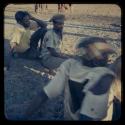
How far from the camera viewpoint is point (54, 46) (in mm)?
2586

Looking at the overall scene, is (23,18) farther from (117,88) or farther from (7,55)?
(117,88)

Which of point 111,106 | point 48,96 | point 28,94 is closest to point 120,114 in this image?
point 111,106

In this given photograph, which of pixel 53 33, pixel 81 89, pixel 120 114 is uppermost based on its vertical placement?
pixel 53 33

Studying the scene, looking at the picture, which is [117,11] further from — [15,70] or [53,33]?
[15,70]

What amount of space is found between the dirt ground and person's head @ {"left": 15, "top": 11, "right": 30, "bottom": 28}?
0.04m

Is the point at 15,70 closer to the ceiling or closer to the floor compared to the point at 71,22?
closer to the floor

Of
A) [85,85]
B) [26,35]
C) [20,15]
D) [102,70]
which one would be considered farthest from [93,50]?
[20,15]

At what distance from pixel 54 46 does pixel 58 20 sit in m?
0.23

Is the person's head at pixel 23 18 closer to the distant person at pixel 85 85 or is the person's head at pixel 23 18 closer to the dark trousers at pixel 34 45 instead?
the dark trousers at pixel 34 45

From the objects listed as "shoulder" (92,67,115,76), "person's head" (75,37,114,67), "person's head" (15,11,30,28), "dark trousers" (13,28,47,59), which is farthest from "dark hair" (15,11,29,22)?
"shoulder" (92,67,115,76)

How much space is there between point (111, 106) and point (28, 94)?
0.72 m

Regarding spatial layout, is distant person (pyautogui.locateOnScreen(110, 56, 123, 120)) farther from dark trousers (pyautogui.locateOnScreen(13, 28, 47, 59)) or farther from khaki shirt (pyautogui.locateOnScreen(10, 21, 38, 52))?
khaki shirt (pyautogui.locateOnScreen(10, 21, 38, 52))

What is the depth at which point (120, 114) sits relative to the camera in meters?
2.50

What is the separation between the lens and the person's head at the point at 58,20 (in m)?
2.58
